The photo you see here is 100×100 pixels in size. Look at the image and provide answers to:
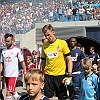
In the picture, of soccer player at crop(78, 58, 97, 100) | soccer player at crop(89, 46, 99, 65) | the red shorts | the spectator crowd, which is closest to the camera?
soccer player at crop(78, 58, 97, 100)

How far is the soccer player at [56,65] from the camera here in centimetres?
609

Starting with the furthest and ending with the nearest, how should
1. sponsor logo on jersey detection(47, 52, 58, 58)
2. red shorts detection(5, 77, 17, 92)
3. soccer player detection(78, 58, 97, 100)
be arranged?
red shorts detection(5, 77, 17, 92) < sponsor logo on jersey detection(47, 52, 58, 58) < soccer player detection(78, 58, 97, 100)

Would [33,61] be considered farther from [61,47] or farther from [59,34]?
[59,34]

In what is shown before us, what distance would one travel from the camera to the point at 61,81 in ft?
20.2

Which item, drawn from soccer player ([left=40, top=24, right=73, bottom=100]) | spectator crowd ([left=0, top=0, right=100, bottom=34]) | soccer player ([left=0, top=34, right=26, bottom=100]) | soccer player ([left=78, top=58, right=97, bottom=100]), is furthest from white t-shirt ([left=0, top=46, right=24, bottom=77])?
spectator crowd ([left=0, top=0, right=100, bottom=34])

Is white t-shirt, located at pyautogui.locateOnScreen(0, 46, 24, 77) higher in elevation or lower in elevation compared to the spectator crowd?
lower

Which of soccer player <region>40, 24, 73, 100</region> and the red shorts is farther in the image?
the red shorts

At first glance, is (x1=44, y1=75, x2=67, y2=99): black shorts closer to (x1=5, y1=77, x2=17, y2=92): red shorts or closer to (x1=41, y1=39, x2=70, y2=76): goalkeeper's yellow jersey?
(x1=41, y1=39, x2=70, y2=76): goalkeeper's yellow jersey

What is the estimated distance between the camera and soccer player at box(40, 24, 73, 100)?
609 cm

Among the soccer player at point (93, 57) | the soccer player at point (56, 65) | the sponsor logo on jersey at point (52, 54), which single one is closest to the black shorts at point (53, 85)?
the soccer player at point (56, 65)

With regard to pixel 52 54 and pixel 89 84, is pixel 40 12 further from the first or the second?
pixel 89 84

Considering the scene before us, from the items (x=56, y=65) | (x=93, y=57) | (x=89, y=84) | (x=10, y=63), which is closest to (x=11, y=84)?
(x=10, y=63)

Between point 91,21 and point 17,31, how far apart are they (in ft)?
16.4

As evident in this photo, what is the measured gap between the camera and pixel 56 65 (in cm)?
616
